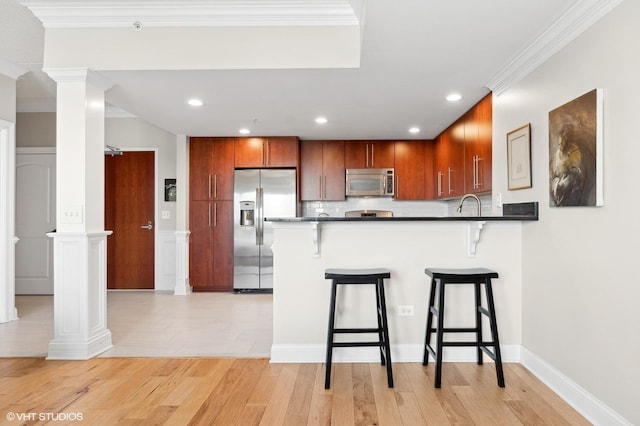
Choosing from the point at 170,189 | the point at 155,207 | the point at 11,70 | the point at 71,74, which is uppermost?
the point at 11,70

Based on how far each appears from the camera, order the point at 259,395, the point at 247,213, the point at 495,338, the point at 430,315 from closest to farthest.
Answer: the point at 259,395, the point at 495,338, the point at 430,315, the point at 247,213

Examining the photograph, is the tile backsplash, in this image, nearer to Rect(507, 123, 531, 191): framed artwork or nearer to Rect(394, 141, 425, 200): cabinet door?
Answer: Rect(394, 141, 425, 200): cabinet door

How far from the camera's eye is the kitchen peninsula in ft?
9.70

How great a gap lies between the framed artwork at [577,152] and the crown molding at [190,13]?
1.63m

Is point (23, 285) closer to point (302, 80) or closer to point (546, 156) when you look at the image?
point (302, 80)

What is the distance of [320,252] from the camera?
299 centimetres

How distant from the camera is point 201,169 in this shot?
578 centimetres

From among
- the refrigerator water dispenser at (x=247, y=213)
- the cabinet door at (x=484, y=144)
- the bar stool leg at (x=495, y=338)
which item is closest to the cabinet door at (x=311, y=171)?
the refrigerator water dispenser at (x=247, y=213)

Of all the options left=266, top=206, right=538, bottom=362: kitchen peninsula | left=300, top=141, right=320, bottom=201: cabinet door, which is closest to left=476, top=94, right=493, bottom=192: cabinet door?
left=266, top=206, right=538, bottom=362: kitchen peninsula

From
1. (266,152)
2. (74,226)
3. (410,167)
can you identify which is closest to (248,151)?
(266,152)

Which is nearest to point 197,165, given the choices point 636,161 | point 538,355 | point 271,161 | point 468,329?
point 271,161

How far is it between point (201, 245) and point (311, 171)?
1907 millimetres

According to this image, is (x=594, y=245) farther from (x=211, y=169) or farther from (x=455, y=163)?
(x=211, y=169)

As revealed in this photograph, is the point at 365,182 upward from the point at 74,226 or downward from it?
upward
